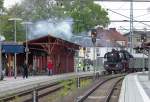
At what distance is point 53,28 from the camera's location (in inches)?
3718

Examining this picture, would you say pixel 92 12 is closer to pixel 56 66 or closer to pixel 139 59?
pixel 139 59

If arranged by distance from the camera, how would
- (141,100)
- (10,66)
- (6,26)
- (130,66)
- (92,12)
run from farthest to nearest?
(92,12)
(6,26)
(130,66)
(10,66)
(141,100)

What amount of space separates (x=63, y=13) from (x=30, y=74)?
42863mm

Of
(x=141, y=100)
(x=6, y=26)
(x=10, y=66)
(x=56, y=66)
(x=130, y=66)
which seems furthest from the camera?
(x=6, y=26)

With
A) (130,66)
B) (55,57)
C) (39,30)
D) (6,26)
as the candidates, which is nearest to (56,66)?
(55,57)

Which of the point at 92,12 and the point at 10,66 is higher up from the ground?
the point at 92,12

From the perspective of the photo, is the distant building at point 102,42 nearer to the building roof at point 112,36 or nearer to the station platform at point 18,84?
the building roof at point 112,36

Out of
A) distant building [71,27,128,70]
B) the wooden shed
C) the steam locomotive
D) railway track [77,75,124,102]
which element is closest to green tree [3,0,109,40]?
distant building [71,27,128,70]

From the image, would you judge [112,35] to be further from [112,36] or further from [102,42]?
[102,42]

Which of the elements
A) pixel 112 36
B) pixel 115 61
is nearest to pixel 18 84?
pixel 115 61

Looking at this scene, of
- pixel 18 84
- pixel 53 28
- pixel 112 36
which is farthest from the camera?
pixel 112 36

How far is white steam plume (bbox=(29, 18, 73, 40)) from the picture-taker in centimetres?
9051

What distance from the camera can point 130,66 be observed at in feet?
251

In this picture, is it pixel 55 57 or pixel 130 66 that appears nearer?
pixel 55 57
